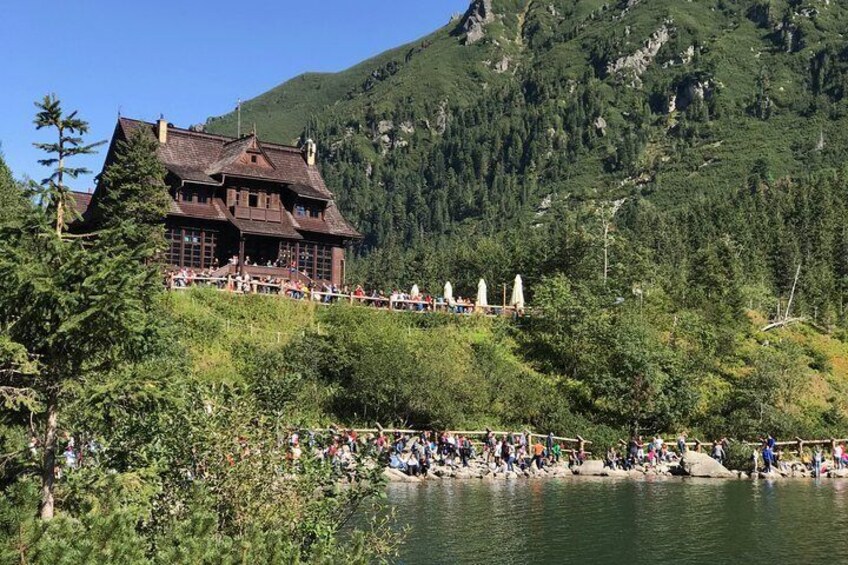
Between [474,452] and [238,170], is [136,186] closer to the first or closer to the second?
[238,170]

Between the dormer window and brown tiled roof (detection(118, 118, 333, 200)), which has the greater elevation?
brown tiled roof (detection(118, 118, 333, 200))

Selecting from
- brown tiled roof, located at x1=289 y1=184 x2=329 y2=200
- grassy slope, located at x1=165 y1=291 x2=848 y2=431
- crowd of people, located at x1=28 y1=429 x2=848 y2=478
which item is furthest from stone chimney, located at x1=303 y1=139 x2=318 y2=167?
crowd of people, located at x1=28 y1=429 x2=848 y2=478

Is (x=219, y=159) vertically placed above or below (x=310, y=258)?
above

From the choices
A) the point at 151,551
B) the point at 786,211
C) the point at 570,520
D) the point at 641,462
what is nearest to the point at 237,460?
the point at 151,551

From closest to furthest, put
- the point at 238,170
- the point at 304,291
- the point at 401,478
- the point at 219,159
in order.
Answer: the point at 401,478 → the point at 304,291 → the point at 238,170 → the point at 219,159

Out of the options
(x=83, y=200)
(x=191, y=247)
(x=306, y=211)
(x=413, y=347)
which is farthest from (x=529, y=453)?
(x=83, y=200)

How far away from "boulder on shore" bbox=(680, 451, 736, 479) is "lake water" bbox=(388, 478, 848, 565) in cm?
305

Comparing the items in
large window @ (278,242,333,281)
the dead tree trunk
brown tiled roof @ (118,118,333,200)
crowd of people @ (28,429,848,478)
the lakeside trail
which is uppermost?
brown tiled roof @ (118,118,333,200)

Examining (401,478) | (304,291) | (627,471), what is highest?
(304,291)

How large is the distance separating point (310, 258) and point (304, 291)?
9291 millimetres

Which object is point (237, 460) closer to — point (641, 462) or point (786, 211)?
point (641, 462)

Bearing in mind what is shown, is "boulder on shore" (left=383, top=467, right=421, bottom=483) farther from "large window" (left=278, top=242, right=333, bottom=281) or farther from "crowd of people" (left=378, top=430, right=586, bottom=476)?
"large window" (left=278, top=242, right=333, bottom=281)

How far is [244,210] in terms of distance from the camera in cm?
5512

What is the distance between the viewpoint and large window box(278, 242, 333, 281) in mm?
56625
